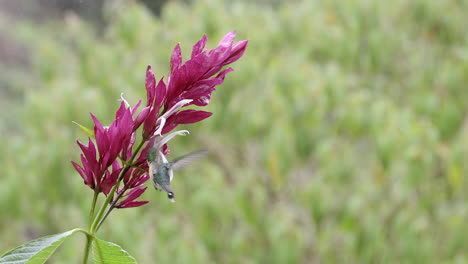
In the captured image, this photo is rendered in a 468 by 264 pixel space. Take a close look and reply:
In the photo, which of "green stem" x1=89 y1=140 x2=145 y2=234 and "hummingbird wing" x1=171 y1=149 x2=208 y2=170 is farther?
"hummingbird wing" x1=171 y1=149 x2=208 y2=170

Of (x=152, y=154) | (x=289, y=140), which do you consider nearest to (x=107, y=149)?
(x=152, y=154)

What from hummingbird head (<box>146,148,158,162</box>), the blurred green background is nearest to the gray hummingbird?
hummingbird head (<box>146,148,158,162</box>)

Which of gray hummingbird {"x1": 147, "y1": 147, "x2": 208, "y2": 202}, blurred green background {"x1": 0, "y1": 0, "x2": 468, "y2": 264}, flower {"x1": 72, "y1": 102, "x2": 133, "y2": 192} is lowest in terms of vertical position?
gray hummingbird {"x1": 147, "y1": 147, "x2": 208, "y2": 202}

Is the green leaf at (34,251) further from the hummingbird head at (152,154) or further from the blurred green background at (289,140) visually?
the blurred green background at (289,140)

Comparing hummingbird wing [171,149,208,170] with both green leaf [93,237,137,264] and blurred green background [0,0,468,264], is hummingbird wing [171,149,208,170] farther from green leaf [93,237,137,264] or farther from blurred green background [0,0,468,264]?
blurred green background [0,0,468,264]

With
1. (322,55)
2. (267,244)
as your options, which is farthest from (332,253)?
(322,55)

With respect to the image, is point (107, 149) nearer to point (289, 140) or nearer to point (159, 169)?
point (159, 169)

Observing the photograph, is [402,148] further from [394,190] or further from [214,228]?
[214,228]
